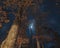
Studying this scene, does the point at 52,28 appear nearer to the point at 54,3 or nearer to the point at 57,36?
the point at 57,36

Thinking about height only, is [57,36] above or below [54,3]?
below

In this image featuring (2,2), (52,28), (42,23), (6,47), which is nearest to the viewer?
(6,47)

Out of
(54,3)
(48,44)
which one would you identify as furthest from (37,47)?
(54,3)

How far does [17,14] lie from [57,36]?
4977mm

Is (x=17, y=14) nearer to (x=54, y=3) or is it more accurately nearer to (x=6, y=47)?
(x=6, y=47)

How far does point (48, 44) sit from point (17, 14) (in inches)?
184

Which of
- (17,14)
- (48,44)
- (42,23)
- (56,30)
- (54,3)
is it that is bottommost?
(48,44)

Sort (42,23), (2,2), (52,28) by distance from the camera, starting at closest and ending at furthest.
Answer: (2,2) < (42,23) < (52,28)

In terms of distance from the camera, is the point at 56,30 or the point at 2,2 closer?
the point at 2,2

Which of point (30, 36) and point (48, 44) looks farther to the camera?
point (48, 44)

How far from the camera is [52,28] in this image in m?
10.0

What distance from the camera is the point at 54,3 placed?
949 centimetres

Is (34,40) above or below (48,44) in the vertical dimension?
above

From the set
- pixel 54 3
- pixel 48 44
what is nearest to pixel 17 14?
pixel 54 3
